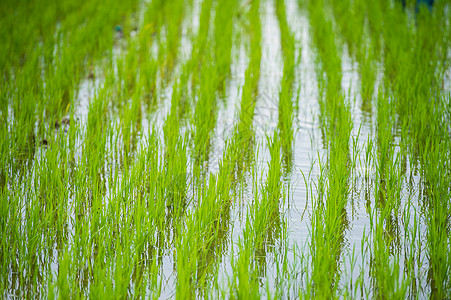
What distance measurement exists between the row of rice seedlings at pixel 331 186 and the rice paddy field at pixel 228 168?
0.01m

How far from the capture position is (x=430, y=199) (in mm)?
2441

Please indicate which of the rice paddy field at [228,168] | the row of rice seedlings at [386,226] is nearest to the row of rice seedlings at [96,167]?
the rice paddy field at [228,168]

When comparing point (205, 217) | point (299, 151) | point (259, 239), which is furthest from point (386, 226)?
point (299, 151)

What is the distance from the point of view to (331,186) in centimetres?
241

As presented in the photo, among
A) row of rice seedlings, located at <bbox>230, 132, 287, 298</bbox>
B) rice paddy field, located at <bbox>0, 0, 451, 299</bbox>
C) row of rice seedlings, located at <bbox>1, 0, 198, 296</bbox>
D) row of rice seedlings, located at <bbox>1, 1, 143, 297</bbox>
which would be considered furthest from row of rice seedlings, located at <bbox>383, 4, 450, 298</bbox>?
row of rice seedlings, located at <bbox>1, 1, 143, 297</bbox>

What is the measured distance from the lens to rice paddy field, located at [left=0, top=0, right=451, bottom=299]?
6.62ft

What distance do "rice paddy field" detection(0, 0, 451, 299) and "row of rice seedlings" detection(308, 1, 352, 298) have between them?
0.5 inches

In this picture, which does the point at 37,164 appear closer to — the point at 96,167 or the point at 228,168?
the point at 96,167

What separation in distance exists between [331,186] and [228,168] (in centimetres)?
57

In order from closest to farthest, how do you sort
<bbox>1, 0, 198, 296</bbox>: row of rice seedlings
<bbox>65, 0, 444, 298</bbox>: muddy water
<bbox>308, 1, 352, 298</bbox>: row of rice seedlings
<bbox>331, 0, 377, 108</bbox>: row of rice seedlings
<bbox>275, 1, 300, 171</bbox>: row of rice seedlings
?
<bbox>308, 1, 352, 298</bbox>: row of rice seedlings → <bbox>1, 0, 198, 296</bbox>: row of rice seedlings → <bbox>65, 0, 444, 298</bbox>: muddy water → <bbox>275, 1, 300, 171</bbox>: row of rice seedlings → <bbox>331, 0, 377, 108</bbox>: row of rice seedlings

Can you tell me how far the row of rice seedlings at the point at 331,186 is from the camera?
196 centimetres

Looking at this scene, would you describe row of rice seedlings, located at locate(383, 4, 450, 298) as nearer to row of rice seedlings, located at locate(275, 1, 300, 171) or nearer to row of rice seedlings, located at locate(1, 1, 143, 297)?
row of rice seedlings, located at locate(275, 1, 300, 171)

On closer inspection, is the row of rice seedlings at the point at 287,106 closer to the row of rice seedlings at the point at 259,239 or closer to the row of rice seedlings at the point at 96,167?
the row of rice seedlings at the point at 259,239

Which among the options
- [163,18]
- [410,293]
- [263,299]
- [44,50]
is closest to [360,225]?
[410,293]
